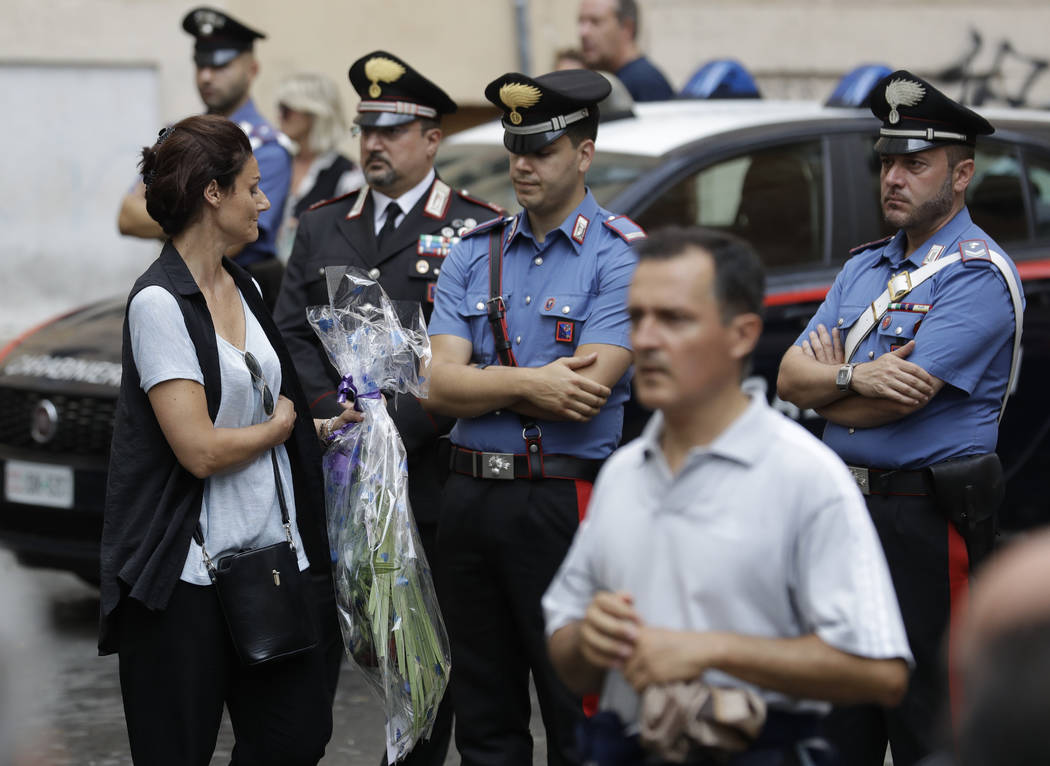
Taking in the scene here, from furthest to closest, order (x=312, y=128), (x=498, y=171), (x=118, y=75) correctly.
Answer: (x=118, y=75) < (x=312, y=128) < (x=498, y=171)

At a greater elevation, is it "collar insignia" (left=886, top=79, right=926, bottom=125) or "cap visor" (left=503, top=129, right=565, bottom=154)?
"collar insignia" (left=886, top=79, right=926, bottom=125)

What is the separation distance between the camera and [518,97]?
405 centimetres

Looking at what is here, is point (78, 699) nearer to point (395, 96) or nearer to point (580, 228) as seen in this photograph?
point (395, 96)

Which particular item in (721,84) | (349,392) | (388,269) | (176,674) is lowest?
(176,674)

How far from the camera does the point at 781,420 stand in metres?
2.54

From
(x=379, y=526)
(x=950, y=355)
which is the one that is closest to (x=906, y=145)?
(x=950, y=355)

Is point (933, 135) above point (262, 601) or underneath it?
above

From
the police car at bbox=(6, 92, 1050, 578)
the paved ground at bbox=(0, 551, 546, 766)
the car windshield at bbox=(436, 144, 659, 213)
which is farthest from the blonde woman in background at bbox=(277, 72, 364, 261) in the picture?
the paved ground at bbox=(0, 551, 546, 766)

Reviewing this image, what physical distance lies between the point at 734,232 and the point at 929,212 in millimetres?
2437

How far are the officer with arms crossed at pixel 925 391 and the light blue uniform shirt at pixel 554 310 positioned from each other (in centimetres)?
52

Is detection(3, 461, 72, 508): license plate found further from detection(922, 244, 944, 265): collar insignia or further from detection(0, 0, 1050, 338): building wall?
detection(0, 0, 1050, 338): building wall

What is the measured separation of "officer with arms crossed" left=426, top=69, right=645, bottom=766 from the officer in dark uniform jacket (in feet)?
1.63

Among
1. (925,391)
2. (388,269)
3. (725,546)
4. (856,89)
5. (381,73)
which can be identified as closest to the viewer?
(725,546)

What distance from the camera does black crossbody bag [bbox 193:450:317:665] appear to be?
11.8 feet
